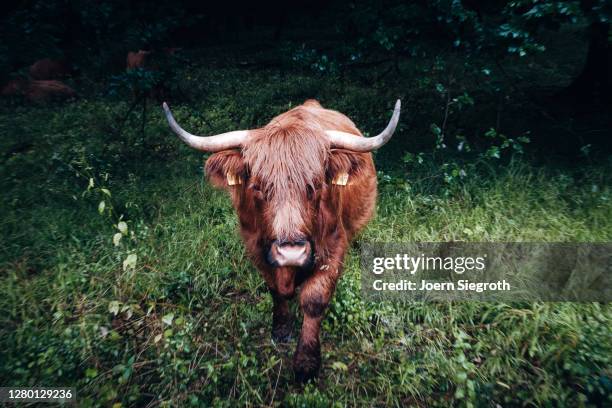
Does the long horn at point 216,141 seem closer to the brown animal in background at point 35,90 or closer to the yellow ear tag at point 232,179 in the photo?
the yellow ear tag at point 232,179

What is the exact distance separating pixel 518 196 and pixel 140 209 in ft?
14.3

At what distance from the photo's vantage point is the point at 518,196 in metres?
4.08

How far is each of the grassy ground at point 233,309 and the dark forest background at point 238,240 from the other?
17 millimetres

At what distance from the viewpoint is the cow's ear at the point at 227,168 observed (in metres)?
2.73

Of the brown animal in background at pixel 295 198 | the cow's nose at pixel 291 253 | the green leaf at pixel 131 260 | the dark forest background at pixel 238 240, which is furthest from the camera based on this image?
the green leaf at pixel 131 260

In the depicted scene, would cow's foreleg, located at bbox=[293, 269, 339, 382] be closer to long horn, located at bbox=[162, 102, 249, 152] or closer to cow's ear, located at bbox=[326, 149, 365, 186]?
cow's ear, located at bbox=[326, 149, 365, 186]

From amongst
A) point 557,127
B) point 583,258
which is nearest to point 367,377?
point 583,258

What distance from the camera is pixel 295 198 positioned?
2.37m

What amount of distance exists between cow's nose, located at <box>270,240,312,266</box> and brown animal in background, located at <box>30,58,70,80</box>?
39.0 feet

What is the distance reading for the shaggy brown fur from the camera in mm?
2391

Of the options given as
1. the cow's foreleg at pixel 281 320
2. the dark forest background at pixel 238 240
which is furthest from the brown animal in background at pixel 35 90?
the cow's foreleg at pixel 281 320

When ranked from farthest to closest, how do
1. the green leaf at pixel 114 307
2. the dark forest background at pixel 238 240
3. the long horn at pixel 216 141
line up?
the green leaf at pixel 114 307 → the long horn at pixel 216 141 → the dark forest background at pixel 238 240

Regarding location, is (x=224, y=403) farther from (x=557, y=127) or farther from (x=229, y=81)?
(x=229, y=81)

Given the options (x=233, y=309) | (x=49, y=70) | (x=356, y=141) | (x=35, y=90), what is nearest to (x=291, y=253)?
(x=356, y=141)
